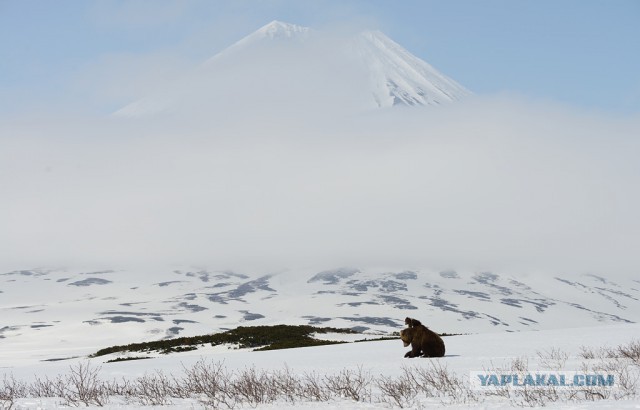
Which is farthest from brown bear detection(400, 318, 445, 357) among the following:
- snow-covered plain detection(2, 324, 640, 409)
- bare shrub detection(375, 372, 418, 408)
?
bare shrub detection(375, 372, 418, 408)

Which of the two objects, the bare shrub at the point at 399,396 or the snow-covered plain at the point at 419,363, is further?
the snow-covered plain at the point at 419,363

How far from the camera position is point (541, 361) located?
1338 cm

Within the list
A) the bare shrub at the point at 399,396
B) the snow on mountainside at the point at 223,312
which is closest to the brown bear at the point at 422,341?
the bare shrub at the point at 399,396

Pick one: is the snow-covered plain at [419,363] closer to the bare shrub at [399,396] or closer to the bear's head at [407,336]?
the bare shrub at [399,396]

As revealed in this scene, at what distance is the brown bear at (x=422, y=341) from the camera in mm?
15046

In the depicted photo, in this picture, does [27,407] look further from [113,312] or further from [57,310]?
[57,310]

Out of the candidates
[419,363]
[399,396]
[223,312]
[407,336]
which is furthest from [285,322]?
[399,396]

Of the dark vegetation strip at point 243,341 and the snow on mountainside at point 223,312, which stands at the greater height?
the dark vegetation strip at point 243,341

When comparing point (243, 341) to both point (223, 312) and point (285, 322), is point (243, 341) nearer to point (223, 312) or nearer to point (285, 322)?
point (285, 322)

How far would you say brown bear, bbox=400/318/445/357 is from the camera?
15.0 meters

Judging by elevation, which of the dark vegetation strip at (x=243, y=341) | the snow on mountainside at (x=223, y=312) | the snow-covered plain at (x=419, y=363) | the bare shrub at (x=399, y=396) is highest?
the bare shrub at (x=399, y=396)

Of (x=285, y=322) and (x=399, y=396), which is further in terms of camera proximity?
(x=285, y=322)

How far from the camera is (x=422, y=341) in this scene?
15.1 m

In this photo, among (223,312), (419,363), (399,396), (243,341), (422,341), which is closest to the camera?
(399,396)
